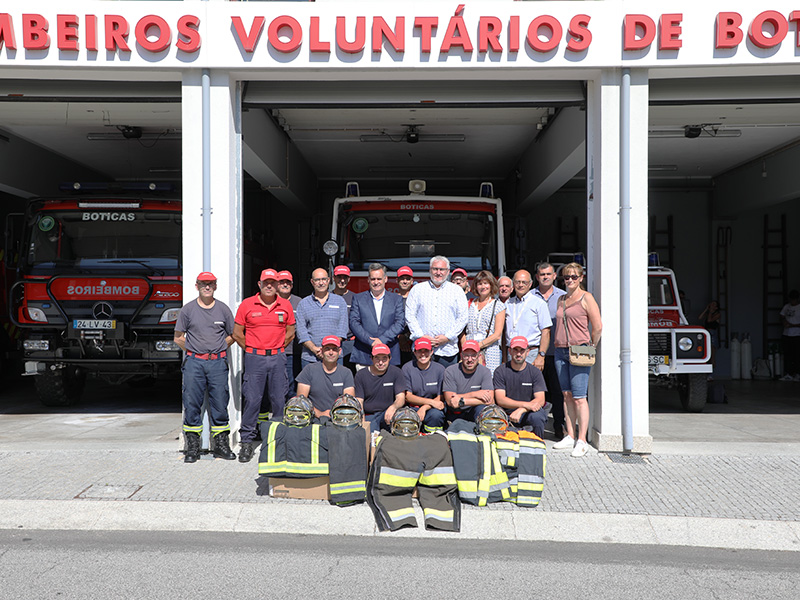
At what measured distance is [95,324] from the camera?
887 cm

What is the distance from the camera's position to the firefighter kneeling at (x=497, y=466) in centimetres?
514

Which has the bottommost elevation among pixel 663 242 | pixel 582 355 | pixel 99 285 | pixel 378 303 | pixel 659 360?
pixel 659 360

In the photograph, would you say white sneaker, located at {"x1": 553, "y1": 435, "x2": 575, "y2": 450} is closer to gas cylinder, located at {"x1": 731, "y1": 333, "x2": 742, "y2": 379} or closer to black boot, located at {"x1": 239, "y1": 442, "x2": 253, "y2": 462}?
black boot, located at {"x1": 239, "y1": 442, "x2": 253, "y2": 462}

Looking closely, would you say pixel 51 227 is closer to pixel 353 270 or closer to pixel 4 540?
pixel 353 270

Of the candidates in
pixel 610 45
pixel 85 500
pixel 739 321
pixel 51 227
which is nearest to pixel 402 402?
pixel 85 500

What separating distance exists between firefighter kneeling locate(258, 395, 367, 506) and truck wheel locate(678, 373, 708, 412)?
589cm

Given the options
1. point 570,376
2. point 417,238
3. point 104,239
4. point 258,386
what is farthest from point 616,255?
point 104,239

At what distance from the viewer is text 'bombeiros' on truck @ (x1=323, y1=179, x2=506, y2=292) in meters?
8.98

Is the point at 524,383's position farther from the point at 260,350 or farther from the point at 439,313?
the point at 260,350

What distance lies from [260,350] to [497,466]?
2416 mm

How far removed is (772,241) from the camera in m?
15.1

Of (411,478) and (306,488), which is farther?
(306,488)

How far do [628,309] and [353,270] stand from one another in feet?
11.7

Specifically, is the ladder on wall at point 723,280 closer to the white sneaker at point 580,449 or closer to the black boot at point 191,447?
the white sneaker at point 580,449
